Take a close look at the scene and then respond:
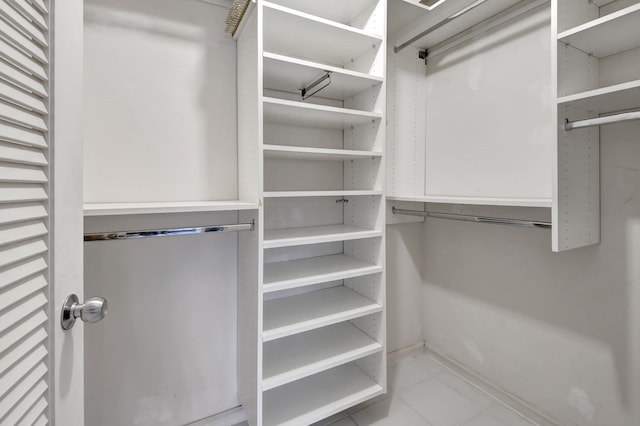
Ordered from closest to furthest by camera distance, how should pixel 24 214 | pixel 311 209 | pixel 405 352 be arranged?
pixel 24 214, pixel 311 209, pixel 405 352

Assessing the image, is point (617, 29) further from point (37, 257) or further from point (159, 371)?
point (159, 371)

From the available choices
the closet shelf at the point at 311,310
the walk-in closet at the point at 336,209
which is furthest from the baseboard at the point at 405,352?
the closet shelf at the point at 311,310

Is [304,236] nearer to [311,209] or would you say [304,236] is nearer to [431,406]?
[311,209]

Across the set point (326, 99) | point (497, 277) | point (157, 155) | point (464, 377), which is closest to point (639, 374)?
point (497, 277)

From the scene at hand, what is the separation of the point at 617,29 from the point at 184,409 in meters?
2.49

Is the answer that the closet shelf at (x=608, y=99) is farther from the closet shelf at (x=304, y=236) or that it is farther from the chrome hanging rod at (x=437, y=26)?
the closet shelf at (x=304, y=236)

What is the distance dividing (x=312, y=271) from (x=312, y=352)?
416mm

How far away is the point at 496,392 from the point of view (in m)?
1.79

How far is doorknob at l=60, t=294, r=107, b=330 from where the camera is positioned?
0.61 m

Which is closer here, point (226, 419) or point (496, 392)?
point (226, 419)

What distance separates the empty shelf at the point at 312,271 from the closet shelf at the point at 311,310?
181mm

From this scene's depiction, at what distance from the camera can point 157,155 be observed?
1406 millimetres

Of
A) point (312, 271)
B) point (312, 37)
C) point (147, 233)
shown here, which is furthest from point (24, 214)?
point (312, 37)

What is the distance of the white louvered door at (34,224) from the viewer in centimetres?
47
